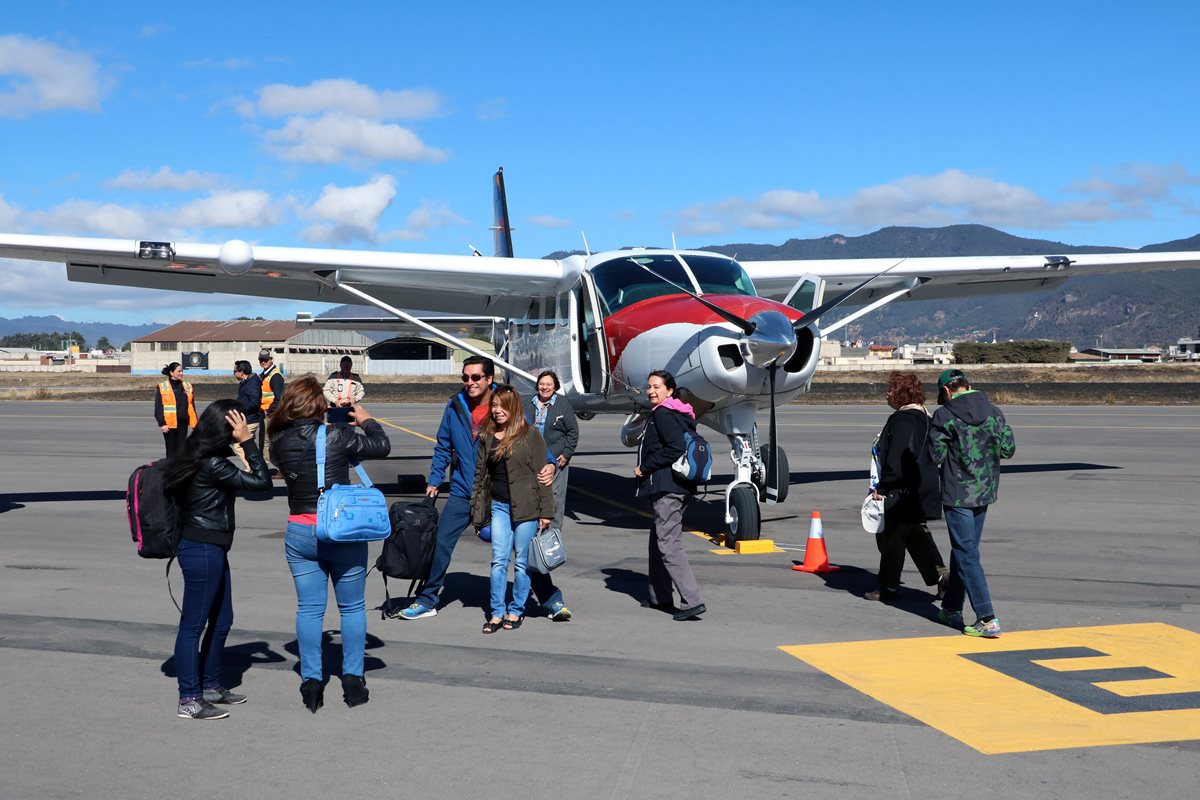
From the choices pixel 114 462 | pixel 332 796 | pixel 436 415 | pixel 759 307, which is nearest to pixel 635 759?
pixel 332 796

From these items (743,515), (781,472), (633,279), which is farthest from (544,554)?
(633,279)

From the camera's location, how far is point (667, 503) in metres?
→ 7.47

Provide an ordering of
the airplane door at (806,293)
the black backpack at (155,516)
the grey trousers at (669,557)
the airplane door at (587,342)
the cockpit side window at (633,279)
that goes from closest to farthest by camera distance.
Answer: the black backpack at (155,516)
the grey trousers at (669,557)
the airplane door at (806,293)
the cockpit side window at (633,279)
the airplane door at (587,342)

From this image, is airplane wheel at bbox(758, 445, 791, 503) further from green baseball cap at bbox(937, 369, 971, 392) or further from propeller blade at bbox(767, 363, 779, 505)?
green baseball cap at bbox(937, 369, 971, 392)

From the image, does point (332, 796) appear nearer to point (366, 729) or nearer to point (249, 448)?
point (366, 729)

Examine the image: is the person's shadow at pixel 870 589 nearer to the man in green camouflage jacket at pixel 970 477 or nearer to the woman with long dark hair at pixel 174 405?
the man in green camouflage jacket at pixel 970 477

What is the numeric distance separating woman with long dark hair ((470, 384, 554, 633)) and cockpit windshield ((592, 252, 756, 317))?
529cm

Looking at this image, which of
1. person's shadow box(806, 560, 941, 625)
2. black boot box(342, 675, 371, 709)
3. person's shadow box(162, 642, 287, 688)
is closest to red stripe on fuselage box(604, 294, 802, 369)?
person's shadow box(806, 560, 941, 625)

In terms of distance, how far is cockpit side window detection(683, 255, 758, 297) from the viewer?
12039 millimetres

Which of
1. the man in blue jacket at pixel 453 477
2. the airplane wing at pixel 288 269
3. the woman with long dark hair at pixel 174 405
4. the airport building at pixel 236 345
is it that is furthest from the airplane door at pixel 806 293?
the airport building at pixel 236 345

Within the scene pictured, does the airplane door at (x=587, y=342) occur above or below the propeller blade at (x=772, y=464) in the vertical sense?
above

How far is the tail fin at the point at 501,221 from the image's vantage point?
24.5 m

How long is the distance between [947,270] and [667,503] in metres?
10.7

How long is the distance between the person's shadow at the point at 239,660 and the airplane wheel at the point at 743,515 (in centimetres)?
484
